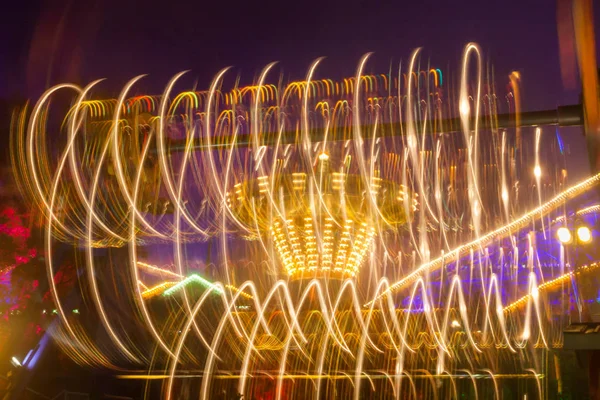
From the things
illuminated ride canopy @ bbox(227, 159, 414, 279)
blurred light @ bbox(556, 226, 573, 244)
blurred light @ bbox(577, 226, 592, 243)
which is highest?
illuminated ride canopy @ bbox(227, 159, 414, 279)

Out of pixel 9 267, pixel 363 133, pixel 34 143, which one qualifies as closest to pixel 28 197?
pixel 9 267

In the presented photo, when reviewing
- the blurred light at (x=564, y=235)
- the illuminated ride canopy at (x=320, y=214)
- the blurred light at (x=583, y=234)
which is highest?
the illuminated ride canopy at (x=320, y=214)

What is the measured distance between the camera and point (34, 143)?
11.0 meters

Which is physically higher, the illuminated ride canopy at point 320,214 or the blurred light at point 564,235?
the illuminated ride canopy at point 320,214

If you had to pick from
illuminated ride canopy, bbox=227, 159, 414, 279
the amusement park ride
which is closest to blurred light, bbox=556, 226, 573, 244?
the amusement park ride

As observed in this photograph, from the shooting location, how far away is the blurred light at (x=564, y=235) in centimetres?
1001

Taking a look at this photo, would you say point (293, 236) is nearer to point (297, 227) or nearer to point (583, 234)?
point (297, 227)

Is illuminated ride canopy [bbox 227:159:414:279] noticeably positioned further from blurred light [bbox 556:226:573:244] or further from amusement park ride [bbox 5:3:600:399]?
blurred light [bbox 556:226:573:244]

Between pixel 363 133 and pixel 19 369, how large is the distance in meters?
9.02

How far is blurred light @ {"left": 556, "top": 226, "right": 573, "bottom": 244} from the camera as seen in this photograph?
10008 millimetres

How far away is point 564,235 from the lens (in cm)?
1008

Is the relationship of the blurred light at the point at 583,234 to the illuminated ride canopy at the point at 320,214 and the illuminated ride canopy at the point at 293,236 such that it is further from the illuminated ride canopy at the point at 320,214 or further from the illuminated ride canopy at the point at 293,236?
the illuminated ride canopy at the point at 320,214

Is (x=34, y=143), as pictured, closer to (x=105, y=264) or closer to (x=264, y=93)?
(x=105, y=264)

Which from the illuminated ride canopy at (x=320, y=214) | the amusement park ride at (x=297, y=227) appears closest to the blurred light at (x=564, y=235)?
the amusement park ride at (x=297, y=227)
